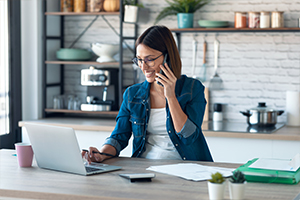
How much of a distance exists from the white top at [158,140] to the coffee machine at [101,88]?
5.91ft

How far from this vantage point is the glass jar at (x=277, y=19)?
3818 millimetres

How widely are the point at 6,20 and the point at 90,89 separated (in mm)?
1064

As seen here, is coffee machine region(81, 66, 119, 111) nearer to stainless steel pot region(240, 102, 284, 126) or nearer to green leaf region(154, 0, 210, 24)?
green leaf region(154, 0, 210, 24)

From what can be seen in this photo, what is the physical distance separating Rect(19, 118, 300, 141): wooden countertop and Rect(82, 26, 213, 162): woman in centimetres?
111

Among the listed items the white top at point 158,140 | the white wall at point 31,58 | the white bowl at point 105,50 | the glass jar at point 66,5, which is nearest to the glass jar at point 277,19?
the white bowl at point 105,50

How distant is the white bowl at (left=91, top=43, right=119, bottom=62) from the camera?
4.23m

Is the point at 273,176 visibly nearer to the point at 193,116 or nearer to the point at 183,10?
the point at 193,116

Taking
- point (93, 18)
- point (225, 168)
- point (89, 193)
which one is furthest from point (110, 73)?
point (89, 193)

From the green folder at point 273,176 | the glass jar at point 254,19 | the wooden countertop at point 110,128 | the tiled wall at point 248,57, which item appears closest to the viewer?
the green folder at point 273,176

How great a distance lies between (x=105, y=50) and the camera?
4.25 metres

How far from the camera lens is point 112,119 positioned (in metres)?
4.47

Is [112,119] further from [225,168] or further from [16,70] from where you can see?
[225,168]

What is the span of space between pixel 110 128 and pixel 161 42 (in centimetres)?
159

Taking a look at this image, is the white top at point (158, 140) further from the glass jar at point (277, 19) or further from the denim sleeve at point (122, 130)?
the glass jar at point (277, 19)
